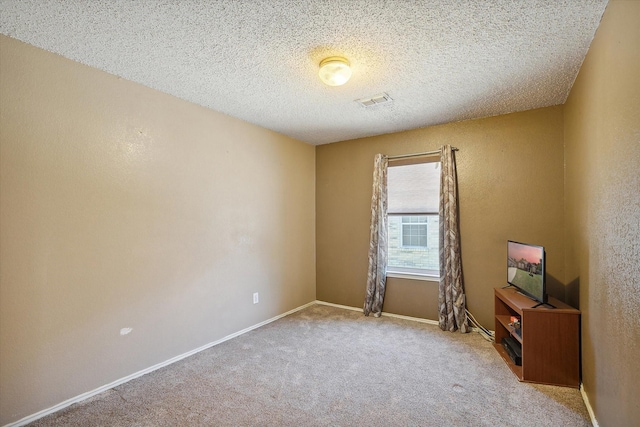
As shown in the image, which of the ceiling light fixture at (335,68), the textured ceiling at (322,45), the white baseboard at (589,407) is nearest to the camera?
the textured ceiling at (322,45)

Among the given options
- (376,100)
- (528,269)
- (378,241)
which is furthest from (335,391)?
(376,100)

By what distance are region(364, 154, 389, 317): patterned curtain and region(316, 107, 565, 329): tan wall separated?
164 mm

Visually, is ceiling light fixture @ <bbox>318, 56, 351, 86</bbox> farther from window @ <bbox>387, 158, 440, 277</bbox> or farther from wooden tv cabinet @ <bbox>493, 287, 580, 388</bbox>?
wooden tv cabinet @ <bbox>493, 287, 580, 388</bbox>

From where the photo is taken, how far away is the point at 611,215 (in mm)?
1675

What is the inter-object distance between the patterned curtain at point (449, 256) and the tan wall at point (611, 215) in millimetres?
1268

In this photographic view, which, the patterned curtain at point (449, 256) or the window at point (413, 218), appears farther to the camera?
the window at point (413, 218)

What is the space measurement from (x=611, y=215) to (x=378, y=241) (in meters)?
2.61

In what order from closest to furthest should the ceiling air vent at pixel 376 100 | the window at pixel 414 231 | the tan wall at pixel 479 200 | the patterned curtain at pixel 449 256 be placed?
the ceiling air vent at pixel 376 100 < the tan wall at pixel 479 200 < the patterned curtain at pixel 449 256 < the window at pixel 414 231

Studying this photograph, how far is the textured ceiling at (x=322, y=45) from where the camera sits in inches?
67.5

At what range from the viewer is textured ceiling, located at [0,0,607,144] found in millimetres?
1715

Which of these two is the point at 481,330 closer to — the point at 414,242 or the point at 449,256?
the point at 449,256

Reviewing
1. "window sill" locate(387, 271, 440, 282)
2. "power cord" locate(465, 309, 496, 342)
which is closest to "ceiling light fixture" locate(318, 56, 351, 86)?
"window sill" locate(387, 271, 440, 282)

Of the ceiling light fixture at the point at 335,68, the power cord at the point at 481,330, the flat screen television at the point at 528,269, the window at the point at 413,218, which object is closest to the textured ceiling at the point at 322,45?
the ceiling light fixture at the point at 335,68

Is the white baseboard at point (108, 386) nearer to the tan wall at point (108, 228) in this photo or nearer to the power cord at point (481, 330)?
the tan wall at point (108, 228)
